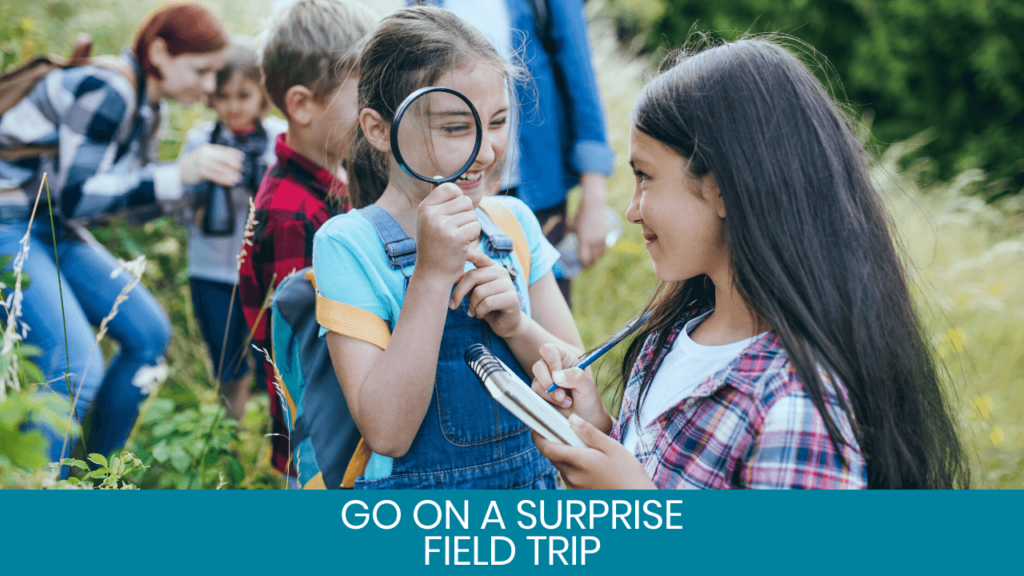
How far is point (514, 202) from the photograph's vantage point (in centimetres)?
188

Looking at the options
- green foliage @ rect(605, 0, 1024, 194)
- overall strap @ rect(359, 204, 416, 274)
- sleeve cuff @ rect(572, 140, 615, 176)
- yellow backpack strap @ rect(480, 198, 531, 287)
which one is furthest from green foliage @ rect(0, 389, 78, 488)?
green foliage @ rect(605, 0, 1024, 194)

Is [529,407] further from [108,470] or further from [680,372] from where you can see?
[108,470]

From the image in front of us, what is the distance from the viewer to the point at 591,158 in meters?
2.94

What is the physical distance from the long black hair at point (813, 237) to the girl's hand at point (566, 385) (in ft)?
1.34

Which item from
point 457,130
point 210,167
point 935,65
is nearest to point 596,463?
point 457,130

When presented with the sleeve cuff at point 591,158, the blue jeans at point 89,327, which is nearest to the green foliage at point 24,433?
the blue jeans at point 89,327

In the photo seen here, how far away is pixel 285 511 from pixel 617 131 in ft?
17.4

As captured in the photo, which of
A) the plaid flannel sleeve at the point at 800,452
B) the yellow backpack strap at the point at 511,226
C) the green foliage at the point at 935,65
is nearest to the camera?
the plaid flannel sleeve at the point at 800,452

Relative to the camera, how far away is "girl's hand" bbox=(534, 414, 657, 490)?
4.11ft

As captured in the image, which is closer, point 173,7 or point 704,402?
point 704,402

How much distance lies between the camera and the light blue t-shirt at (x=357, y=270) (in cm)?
151

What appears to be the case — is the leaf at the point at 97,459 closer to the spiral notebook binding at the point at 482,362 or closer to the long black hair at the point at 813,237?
the spiral notebook binding at the point at 482,362

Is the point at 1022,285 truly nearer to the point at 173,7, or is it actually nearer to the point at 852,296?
the point at 852,296

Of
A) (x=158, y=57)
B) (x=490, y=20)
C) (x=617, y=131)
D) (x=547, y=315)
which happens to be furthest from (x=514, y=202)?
(x=617, y=131)
